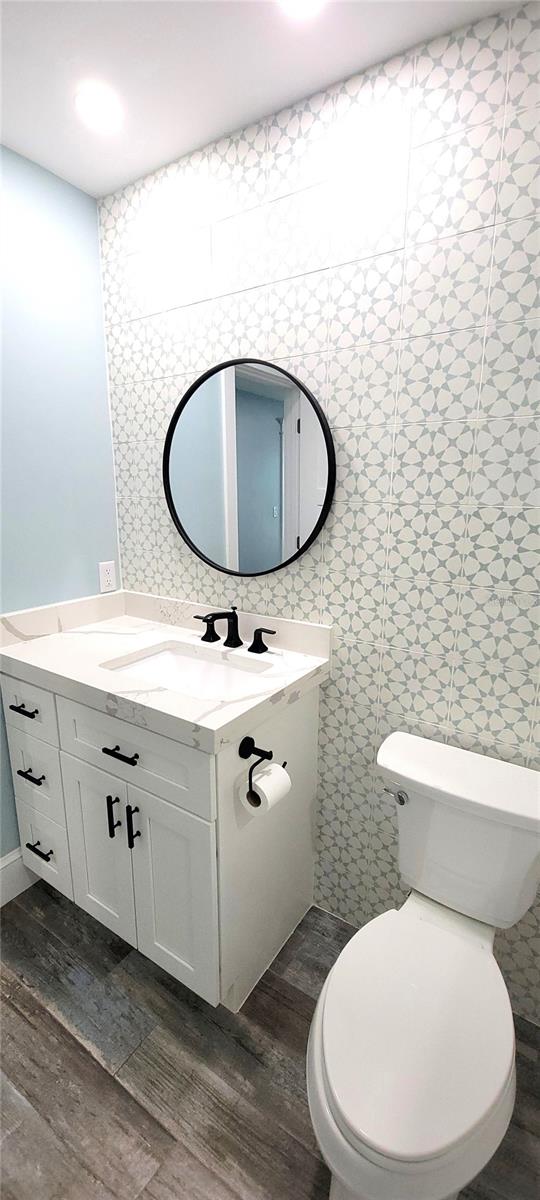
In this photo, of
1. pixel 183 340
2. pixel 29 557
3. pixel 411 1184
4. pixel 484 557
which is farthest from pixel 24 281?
pixel 411 1184

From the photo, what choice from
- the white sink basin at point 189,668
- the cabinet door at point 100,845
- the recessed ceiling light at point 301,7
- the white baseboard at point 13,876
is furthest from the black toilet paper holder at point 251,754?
the recessed ceiling light at point 301,7

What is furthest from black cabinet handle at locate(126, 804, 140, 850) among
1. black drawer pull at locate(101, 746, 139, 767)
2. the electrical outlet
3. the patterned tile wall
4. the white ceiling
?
the white ceiling

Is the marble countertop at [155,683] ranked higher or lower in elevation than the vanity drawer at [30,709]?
higher

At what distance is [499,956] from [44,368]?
2.23m

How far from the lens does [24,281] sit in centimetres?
158

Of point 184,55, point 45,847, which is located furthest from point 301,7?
point 45,847

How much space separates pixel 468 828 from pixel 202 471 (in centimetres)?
127

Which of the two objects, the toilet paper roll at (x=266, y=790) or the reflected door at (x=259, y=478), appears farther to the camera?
the reflected door at (x=259, y=478)

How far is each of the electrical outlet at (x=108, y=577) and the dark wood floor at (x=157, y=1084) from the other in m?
1.18

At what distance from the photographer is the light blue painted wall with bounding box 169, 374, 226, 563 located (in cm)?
161

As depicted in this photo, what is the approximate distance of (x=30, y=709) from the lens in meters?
1.55

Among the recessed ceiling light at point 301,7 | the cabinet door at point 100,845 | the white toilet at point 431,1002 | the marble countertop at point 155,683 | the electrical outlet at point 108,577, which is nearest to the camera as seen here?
the white toilet at point 431,1002

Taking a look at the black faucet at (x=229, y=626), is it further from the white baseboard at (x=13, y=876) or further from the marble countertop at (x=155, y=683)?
the white baseboard at (x=13, y=876)

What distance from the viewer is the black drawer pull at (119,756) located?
1269 millimetres
